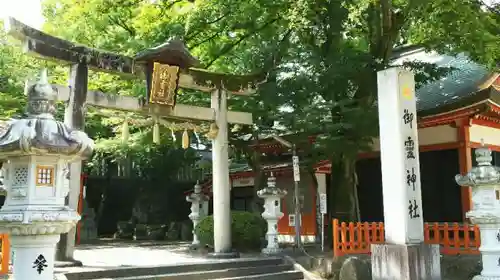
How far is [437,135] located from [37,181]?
12987 mm

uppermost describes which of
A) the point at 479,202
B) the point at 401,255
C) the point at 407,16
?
the point at 407,16

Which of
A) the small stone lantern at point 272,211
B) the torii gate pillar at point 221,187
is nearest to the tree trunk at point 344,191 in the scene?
the small stone lantern at point 272,211

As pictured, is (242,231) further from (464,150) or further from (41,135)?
(41,135)

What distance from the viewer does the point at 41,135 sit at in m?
6.43

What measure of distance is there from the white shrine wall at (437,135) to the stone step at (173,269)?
650 cm

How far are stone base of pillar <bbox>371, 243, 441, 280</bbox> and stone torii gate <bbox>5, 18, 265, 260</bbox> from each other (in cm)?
508

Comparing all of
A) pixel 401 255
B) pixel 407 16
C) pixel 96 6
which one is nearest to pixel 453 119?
pixel 407 16

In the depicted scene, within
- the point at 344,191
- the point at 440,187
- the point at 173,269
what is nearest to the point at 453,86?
the point at 440,187

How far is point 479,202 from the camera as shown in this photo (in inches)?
405

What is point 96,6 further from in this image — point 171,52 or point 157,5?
point 171,52

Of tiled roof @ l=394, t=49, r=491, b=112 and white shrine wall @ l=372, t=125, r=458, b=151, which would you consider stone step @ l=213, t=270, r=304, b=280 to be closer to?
tiled roof @ l=394, t=49, r=491, b=112

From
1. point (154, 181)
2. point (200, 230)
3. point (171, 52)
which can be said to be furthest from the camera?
point (154, 181)

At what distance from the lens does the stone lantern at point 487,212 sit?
1014 cm

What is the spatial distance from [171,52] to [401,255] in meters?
7.60
